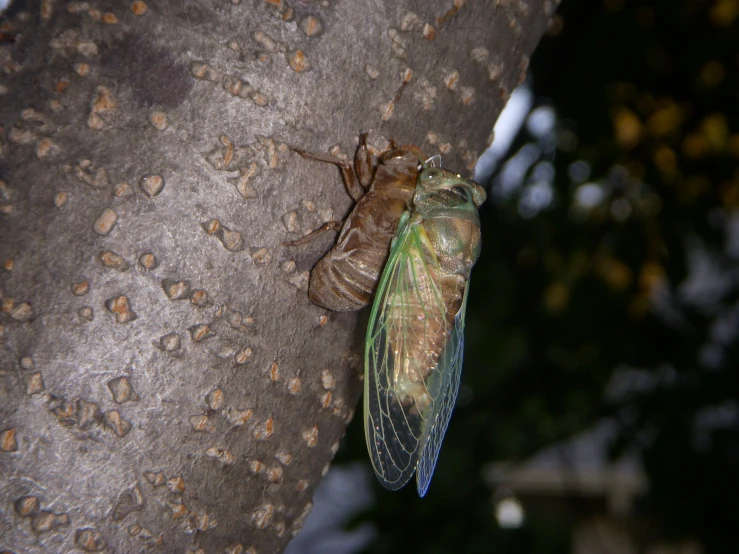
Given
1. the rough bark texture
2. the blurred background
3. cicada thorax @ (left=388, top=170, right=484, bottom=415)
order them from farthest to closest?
the blurred background → cicada thorax @ (left=388, top=170, right=484, bottom=415) → the rough bark texture

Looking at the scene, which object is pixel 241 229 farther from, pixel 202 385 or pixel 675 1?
pixel 675 1

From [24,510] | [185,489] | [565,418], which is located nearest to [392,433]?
[185,489]

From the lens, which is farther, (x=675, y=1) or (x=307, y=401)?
(x=675, y=1)

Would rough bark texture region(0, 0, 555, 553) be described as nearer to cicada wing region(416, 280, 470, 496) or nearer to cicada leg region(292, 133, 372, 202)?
cicada leg region(292, 133, 372, 202)

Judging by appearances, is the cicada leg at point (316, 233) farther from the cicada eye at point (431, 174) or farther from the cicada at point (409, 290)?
the cicada eye at point (431, 174)

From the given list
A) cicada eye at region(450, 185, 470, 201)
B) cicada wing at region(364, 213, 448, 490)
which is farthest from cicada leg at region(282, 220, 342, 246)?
cicada eye at region(450, 185, 470, 201)

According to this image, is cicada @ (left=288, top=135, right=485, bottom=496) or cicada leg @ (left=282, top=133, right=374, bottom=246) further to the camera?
cicada @ (left=288, top=135, right=485, bottom=496)
